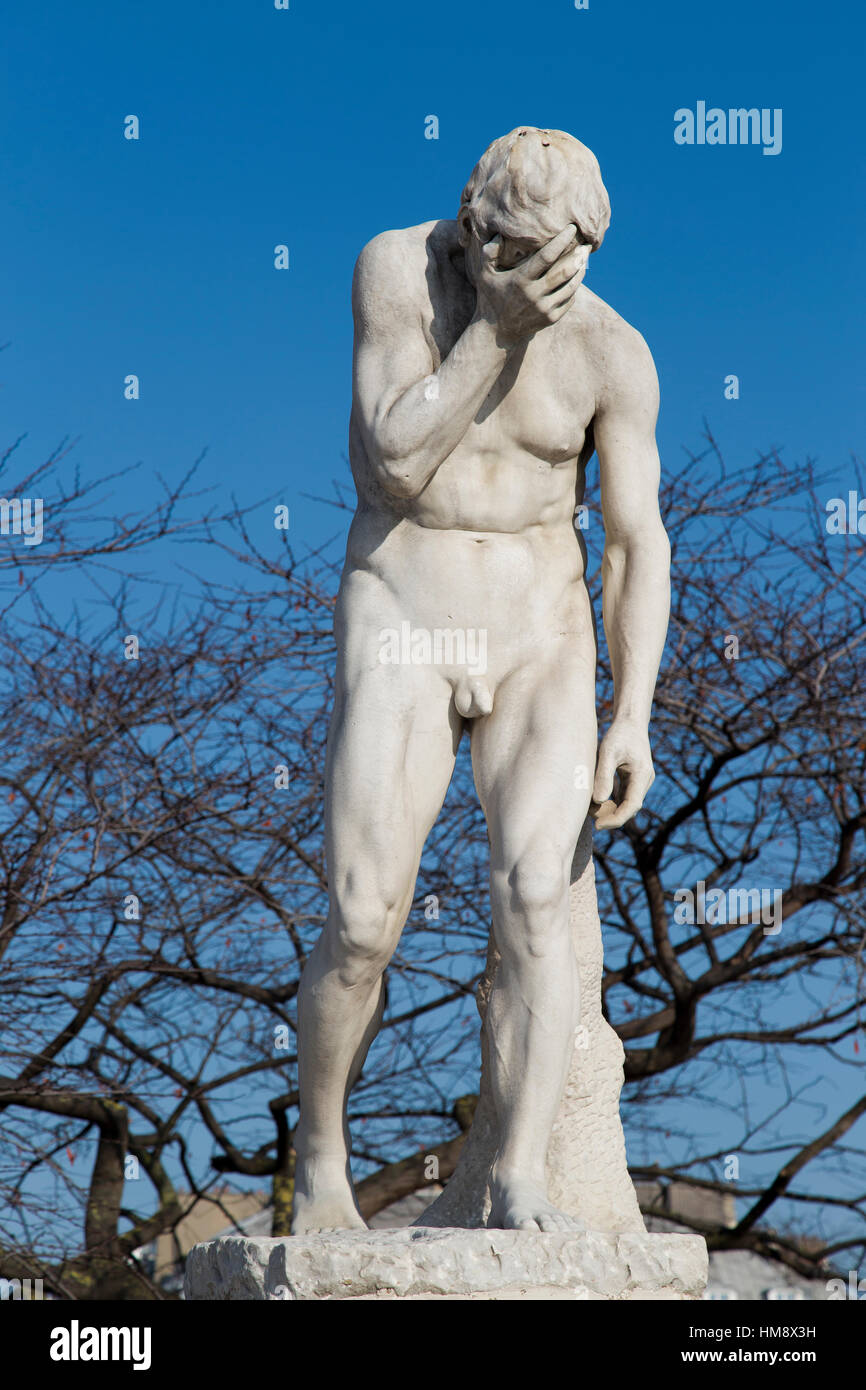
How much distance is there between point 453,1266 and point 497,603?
145cm

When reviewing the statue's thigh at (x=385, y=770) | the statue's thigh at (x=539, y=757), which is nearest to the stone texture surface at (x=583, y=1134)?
the statue's thigh at (x=539, y=757)

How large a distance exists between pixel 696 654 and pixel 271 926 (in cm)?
247

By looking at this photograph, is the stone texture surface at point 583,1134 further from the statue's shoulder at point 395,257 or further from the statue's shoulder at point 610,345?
the statue's shoulder at point 395,257

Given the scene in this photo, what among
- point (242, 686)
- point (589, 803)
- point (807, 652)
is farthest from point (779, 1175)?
point (589, 803)

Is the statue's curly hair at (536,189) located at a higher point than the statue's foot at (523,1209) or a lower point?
higher

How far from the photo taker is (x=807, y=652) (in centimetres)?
862

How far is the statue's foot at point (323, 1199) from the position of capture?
391cm

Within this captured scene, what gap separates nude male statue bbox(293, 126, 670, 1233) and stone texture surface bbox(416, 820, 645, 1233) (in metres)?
0.29

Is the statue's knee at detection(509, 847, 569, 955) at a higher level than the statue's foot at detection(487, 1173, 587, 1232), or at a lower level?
higher

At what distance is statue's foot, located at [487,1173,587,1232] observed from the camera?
11.6 feet

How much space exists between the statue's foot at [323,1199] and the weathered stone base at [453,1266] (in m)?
0.31

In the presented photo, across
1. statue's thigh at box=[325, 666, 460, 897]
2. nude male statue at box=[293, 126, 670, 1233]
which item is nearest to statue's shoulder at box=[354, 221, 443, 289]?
nude male statue at box=[293, 126, 670, 1233]

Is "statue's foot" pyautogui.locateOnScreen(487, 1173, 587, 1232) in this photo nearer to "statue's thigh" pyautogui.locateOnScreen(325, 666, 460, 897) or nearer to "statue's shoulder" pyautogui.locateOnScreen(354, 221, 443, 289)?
"statue's thigh" pyautogui.locateOnScreen(325, 666, 460, 897)
